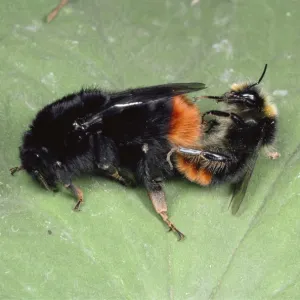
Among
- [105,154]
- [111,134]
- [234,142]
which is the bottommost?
[105,154]

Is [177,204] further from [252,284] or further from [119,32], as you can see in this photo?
[119,32]

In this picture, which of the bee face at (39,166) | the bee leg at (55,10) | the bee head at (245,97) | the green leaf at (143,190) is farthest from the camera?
the bee leg at (55,10)

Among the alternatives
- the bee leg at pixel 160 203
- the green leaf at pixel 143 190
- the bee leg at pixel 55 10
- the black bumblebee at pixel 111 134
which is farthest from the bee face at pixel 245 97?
the bee leg at pixel 55 10

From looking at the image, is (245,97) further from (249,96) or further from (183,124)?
(183,124)

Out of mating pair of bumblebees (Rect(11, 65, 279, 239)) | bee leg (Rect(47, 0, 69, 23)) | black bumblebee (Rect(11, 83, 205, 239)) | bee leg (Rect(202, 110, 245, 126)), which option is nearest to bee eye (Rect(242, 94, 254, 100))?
mating pair of bumblebees (Rect(11, 65, 279, 239))

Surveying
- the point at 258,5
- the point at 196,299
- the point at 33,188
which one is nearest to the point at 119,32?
the point at 258,5

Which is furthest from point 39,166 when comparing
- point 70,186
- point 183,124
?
point 183,124

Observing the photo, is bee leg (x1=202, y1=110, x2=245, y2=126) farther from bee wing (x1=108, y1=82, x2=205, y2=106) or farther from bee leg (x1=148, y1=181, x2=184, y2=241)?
bee leg (x1=148, y1=181, x2=184, y2=241)

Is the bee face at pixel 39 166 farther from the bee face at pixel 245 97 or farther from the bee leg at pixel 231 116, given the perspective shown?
the bee face at pixel 245 97
